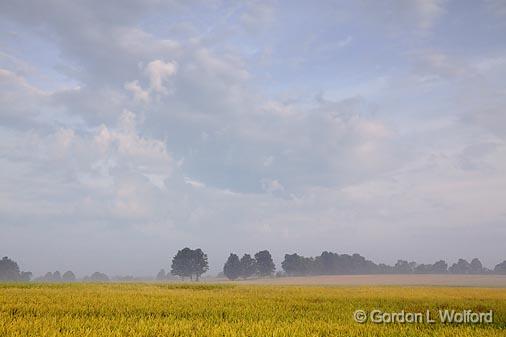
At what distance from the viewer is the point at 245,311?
597 inches

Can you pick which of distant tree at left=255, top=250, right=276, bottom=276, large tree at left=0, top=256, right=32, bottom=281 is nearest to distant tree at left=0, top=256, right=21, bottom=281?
large tree at left=0, top=256, right=32, bottom=281

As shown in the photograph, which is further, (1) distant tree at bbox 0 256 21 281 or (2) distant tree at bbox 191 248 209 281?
(1) distant tree at bbox 0 256 21 281

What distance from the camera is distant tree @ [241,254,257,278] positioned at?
142 m

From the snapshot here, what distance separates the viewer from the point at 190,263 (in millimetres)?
134500

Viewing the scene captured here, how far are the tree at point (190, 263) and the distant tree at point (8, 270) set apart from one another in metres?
80.5

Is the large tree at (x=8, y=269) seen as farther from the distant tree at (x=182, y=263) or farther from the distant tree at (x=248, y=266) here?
the distant tree at (x=248, y=266)

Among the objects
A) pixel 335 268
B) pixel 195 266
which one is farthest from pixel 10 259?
pixel 335 268

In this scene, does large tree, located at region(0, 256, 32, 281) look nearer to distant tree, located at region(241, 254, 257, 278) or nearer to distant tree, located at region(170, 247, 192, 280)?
distant tree, located at region(170, 247, 192, 280)

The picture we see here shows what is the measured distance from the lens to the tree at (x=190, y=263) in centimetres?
13475

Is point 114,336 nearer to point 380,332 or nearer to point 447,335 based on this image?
point 380,332

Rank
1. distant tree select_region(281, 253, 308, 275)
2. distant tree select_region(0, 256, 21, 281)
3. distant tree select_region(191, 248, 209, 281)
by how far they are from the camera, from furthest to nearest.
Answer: distant tree select_region(0, 256, 21, 281), distant tree select_region(281, 253, 308, 275), distant tree select_region(191, 248, 209, 281)

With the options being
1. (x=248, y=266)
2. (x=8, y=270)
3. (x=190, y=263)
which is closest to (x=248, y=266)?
(x=248, y=266)

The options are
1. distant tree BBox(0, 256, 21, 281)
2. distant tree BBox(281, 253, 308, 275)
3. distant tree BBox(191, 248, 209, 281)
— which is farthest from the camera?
distant tree BBox(0, 256, 21, 281)

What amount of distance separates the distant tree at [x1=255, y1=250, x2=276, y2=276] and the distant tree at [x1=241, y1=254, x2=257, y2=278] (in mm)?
1674
